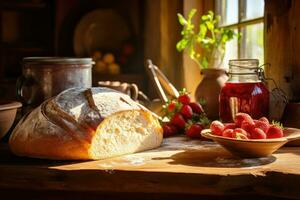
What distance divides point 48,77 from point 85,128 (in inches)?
14.6

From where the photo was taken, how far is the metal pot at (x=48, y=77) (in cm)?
149

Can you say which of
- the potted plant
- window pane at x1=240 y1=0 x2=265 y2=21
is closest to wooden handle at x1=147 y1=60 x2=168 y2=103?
the potted plant

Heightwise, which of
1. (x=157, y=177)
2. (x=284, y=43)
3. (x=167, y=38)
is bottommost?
(x=157, y=177)

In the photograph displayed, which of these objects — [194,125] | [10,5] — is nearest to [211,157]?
[194,125]

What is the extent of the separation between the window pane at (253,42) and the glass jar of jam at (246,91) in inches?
22.4

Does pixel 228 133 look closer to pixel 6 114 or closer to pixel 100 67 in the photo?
pixel 6 114

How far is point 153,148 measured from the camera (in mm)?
1343

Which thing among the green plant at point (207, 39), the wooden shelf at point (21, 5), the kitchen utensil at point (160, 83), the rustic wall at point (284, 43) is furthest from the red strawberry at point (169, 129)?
the wooden shelf at point (21, 5)

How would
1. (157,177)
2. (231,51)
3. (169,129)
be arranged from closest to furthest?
(157,177), (169,129), (231,51)

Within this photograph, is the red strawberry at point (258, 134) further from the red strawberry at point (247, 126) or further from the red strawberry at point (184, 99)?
the red strawberry at point (184, 99)

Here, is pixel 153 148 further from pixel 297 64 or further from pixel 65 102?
pixel 297 64

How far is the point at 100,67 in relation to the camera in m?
3.43

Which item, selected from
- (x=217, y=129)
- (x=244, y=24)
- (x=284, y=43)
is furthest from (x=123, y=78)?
(x=217, y=129)

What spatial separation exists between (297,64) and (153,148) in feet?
1.90
